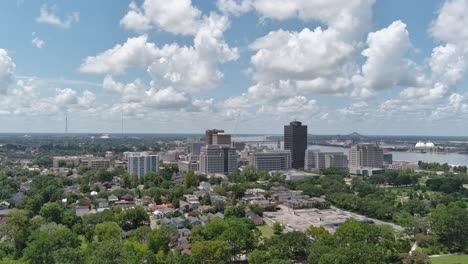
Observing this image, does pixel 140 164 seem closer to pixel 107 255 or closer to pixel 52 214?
pixel 52 214

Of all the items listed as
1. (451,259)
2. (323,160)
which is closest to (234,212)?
(451,259)

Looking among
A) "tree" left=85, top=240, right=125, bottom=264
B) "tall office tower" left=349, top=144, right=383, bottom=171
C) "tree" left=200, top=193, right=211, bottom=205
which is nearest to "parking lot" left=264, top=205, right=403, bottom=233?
"tree" left=200, top=193, right=211, bottom=205

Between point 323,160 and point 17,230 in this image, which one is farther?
point 323,160

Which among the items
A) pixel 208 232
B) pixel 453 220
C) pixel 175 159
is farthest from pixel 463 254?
pixel 175 159

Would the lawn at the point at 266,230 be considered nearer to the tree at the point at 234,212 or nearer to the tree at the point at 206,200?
the tree at the point at 234,212

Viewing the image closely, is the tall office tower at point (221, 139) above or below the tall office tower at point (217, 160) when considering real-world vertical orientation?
above

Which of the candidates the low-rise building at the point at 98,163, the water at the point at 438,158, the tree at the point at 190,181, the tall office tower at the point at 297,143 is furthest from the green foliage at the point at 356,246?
the water at the point at 438,158

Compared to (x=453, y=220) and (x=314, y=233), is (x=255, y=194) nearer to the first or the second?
(x=314, y=233)
